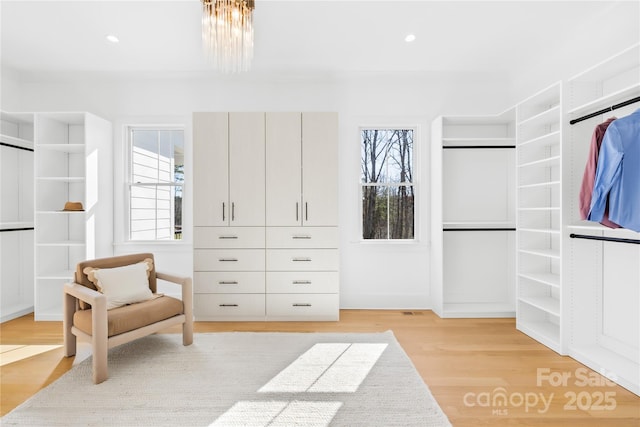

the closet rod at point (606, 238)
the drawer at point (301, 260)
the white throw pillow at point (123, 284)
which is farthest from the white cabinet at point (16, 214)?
the closet rod at point (606, 238)

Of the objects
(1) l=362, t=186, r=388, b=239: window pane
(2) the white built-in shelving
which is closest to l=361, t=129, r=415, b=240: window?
(1) l=362, t=186, r=388, b=239: window pane

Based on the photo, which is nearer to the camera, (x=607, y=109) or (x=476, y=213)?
(x=607, y=109)

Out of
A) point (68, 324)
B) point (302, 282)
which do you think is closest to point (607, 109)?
point (302, 282)

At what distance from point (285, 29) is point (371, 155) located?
1.79 metres

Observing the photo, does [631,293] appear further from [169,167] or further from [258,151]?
[169,167]

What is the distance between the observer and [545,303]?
3133mm

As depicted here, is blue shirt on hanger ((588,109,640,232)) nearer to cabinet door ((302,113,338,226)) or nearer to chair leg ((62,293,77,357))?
cabinet door ((302,113,338,226))

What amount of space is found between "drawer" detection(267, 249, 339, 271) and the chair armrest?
1606 mm

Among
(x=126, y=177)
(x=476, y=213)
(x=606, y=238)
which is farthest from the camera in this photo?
(x=126, y=177)

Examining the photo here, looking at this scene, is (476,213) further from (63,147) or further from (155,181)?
(63,147)

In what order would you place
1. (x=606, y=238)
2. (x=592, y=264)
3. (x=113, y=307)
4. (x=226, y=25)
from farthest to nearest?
(x=592, y=264)
(x=113, y=307)
(x=606, y=238)
(x=226, y=25)

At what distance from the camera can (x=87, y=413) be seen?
6.49 ft

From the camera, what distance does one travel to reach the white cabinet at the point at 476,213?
402 cm

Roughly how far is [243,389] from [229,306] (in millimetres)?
1473
